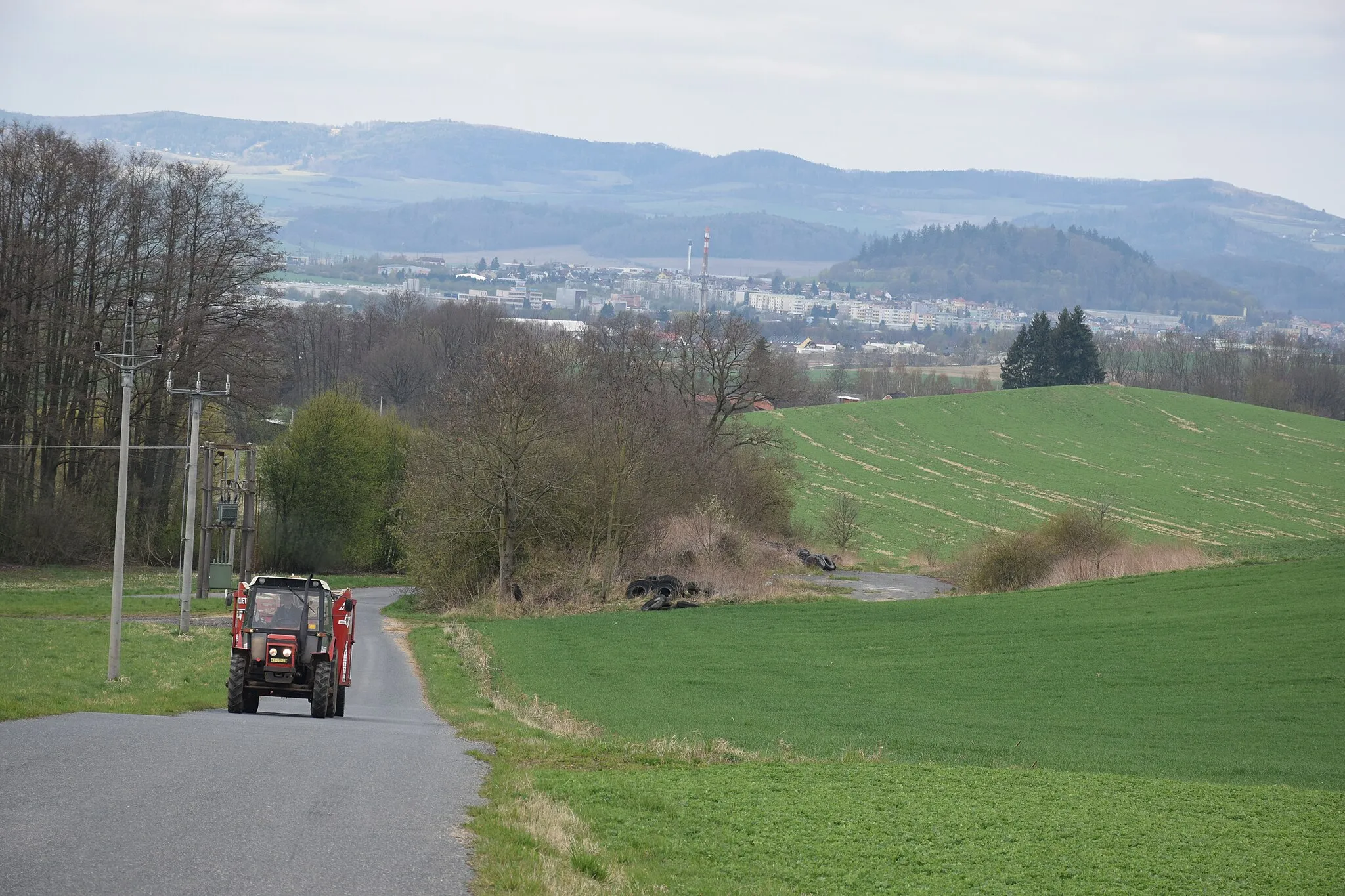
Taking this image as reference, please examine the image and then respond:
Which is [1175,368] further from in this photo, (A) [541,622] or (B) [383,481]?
(A) [541,622]

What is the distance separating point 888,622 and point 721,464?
24.9 m

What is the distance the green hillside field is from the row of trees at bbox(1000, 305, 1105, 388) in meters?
94.2

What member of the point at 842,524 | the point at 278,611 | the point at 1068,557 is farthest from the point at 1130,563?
the point at 278,611

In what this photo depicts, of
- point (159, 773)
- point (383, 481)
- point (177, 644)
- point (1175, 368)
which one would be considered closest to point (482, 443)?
point (177, 644)

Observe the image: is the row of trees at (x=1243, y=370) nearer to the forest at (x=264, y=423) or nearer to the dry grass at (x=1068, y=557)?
the forest at (x=264, y=423)

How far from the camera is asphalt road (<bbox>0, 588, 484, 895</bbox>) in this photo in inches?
376

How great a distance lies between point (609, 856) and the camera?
1134cm

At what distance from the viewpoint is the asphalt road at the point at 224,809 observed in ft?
Result: 31.4

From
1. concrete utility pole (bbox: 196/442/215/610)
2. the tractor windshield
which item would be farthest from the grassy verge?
concrete utility pole (bbox: 196/442/215/610)

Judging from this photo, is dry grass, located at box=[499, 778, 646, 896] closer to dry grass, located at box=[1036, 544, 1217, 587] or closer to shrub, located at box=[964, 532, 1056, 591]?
dry grass, located at box=[1036, 544, 1217, 587]

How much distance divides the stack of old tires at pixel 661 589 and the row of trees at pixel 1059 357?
93.9 meters

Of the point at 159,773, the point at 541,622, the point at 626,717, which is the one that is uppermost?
the point at 159,773

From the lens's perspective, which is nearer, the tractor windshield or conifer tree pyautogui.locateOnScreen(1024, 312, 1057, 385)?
the tractor windshield

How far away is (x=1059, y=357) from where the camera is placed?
136500mm
